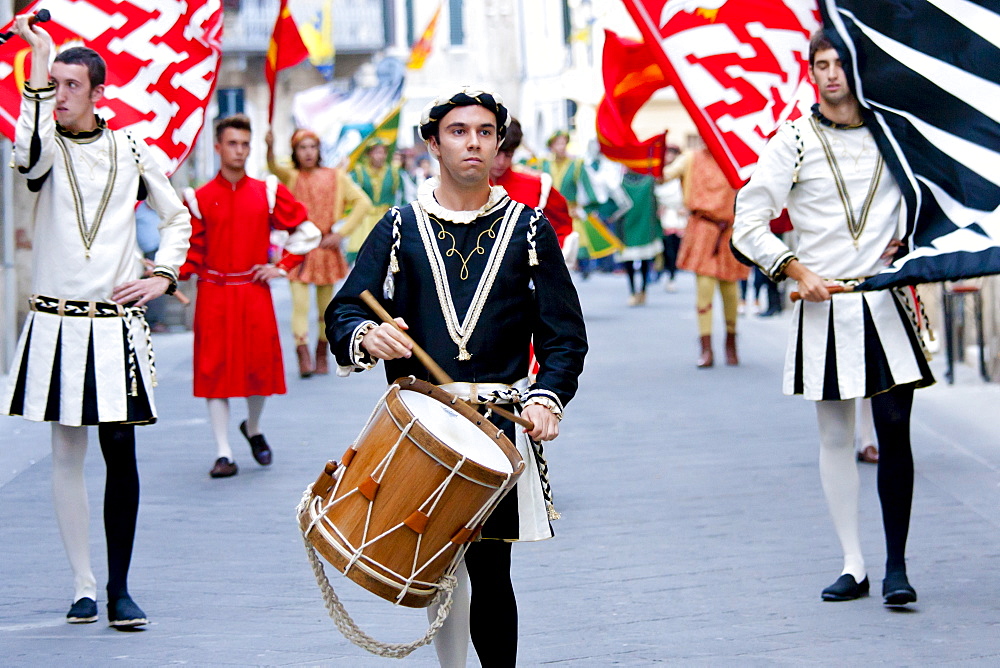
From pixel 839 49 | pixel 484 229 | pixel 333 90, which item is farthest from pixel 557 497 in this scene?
pixel 333 90

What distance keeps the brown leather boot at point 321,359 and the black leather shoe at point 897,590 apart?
8.41m

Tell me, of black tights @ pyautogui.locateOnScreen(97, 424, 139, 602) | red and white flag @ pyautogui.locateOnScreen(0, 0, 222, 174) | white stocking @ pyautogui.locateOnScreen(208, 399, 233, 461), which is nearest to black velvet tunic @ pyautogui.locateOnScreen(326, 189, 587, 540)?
black tights @ pyautogui.locateOnScreen(97, 424, 139, 602)

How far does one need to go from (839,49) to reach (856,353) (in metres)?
1.09

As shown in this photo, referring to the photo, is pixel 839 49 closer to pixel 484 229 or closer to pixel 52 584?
pixel 484 229

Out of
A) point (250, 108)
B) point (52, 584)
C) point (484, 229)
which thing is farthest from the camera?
point (250, 108)

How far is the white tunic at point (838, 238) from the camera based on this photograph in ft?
18.6

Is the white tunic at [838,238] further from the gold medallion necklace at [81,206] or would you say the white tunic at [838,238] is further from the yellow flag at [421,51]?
the yellow flag at [421,51]

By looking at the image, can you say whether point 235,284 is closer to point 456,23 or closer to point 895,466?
point 895,466

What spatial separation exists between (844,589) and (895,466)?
0.48 m

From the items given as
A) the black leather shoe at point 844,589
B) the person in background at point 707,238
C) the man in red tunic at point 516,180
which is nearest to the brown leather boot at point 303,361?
the person in background at point 707,238

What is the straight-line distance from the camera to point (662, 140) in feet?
33.4

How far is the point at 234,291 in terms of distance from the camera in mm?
8883

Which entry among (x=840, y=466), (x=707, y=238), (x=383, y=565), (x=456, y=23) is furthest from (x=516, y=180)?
(x=456, y=23)

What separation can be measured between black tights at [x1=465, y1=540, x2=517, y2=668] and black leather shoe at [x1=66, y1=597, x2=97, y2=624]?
6.36 ft
